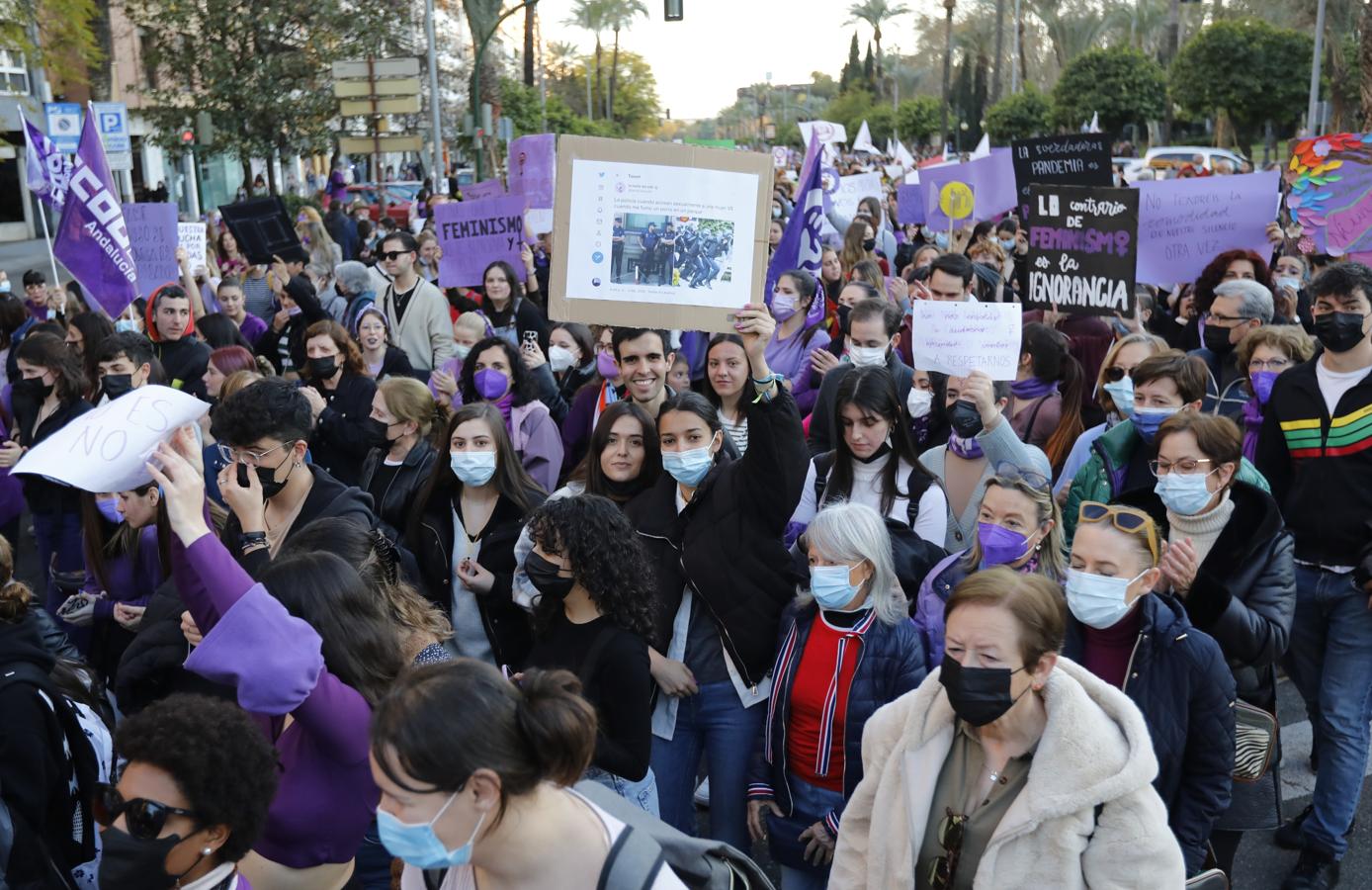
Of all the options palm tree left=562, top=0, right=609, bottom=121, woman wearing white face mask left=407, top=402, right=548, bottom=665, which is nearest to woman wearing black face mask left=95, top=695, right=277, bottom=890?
woman wearing white face mask left=407, top=402, right=548, bottom=665

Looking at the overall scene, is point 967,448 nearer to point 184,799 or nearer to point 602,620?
point 602,620

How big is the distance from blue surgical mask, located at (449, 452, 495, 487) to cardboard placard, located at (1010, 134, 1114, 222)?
6261mm

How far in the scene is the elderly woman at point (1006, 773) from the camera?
8.44 feet

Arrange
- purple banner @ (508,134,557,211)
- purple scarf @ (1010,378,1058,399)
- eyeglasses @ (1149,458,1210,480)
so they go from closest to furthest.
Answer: eyeglasses @ (1149,458,1210,480)
purple scarf @ (1010,378,1058,399)
purple banner @ (508,134,557,211)

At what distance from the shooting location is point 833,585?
12.3 feet

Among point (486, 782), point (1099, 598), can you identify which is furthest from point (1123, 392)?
point (486, 782)

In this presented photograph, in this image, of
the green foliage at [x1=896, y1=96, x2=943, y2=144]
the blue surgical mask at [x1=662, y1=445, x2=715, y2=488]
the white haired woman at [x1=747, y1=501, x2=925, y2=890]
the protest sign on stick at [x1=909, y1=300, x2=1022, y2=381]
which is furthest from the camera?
the green foliage at [x1=896, y1=96, x2=943, y2=144]

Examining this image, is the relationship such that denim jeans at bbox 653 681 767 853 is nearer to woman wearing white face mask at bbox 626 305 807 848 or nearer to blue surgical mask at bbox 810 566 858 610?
woman wearing white face mask at bbox 626 305 807 848

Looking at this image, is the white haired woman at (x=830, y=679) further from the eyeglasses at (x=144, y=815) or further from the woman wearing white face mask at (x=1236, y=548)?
the eyeglasses at (x=144, y=815)

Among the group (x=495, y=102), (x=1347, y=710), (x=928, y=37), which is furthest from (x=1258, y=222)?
(x=928, y=37)

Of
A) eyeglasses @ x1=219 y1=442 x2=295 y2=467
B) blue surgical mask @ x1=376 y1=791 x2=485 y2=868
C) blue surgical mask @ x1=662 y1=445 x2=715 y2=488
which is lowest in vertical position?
blue surgical mask @ x1=376 y1=791 x2=485 y2=868

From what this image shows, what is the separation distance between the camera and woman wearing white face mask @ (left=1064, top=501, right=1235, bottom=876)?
3346 millimetres

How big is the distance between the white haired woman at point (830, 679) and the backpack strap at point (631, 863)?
148cm

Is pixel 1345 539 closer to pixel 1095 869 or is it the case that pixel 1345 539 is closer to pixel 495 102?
pixel 1095 869
